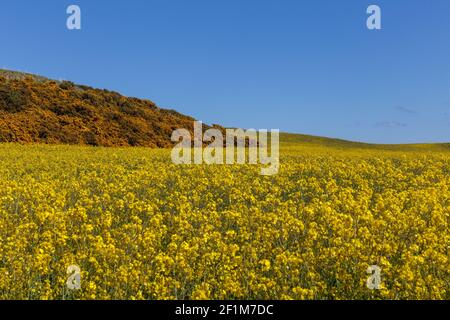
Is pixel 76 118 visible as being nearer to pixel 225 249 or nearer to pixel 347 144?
pixel 347 144

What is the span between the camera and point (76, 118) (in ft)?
146

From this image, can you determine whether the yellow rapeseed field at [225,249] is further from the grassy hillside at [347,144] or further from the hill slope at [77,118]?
the grassy hillside at [347,144]

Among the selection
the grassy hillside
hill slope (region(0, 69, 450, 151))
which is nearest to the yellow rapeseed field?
hill slope (region(0, 69, 450, 151))

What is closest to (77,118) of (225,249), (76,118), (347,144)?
(76,118)

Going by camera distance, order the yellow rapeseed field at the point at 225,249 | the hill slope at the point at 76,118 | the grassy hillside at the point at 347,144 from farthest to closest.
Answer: the grassy hillside at the point at 347,144, the hill slope at the point at 76,118, the yellow rapeseed field at the point at 225,249

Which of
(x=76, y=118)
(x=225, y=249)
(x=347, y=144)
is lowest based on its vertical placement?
(x=225, y=249)

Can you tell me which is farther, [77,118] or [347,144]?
[347,144]

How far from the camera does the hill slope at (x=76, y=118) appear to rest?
4019 centimetres

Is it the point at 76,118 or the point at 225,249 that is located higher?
the point at 76,118

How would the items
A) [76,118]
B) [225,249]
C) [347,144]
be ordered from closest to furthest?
1. [225,249]
2. [76,118]
3. [347,144]

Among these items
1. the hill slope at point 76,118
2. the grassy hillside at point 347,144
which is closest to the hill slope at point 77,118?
the hill slope at point 76,118

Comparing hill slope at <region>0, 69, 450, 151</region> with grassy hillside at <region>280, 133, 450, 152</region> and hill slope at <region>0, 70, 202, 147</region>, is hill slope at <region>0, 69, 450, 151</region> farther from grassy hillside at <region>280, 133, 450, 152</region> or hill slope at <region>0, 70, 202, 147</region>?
grassy hillside at <region>280, 133, 450, 152</region>

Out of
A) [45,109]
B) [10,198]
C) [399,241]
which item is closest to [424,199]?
[399,241]
